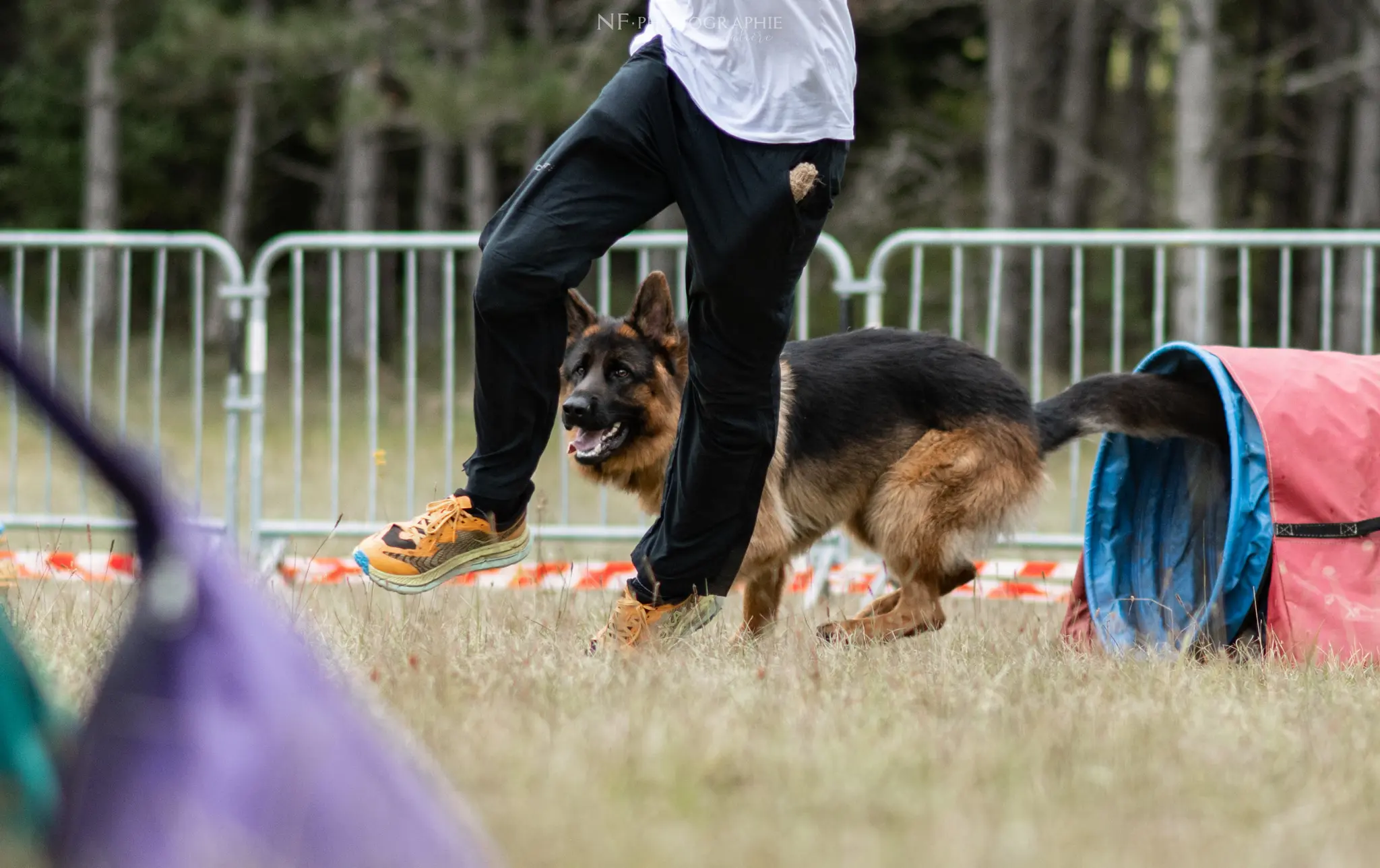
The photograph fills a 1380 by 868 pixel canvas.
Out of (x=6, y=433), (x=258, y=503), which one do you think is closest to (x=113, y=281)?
(x=6, y=433)

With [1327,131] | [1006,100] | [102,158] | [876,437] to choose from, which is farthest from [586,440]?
[102,158]

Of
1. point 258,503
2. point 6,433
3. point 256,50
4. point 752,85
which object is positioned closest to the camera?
point 752,85

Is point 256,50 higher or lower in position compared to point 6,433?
higher

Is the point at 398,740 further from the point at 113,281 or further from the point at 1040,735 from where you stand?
the point at 113,281

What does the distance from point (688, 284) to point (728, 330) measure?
30 cm

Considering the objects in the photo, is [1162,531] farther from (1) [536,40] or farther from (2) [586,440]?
(1) [536,40]

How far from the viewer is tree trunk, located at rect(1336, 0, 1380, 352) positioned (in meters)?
15.4

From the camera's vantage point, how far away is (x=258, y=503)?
671 cm

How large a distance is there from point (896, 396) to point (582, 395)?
102 centimetres

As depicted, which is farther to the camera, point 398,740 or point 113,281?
point 113,281

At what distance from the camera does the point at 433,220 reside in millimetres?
22188

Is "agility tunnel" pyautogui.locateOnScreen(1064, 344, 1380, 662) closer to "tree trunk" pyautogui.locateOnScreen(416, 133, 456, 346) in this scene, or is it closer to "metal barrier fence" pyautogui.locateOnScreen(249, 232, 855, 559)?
"metal barrier fence" pyautogui.locateOnScreen(249, 232, 855, 559)

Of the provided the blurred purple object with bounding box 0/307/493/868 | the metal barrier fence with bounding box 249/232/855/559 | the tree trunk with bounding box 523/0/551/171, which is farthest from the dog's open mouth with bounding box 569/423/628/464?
the tree trunk with bounding box 523/0/551/171

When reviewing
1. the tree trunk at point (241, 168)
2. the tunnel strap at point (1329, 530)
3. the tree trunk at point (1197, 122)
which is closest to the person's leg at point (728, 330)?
the tunnel strap at point (1329, 530)
